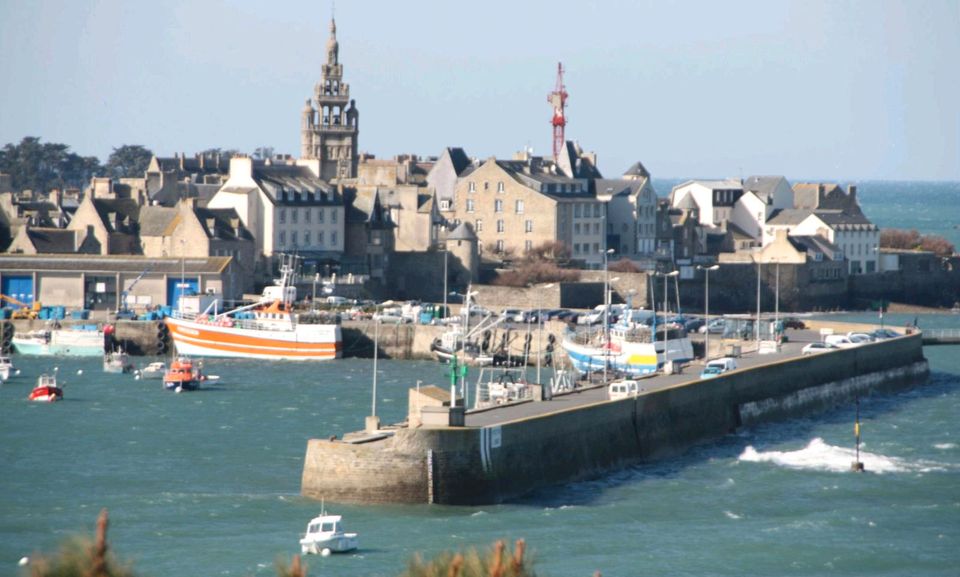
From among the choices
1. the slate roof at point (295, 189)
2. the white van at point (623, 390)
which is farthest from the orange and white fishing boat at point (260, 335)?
the white van at point (623, 390)

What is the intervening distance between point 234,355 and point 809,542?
4152cm

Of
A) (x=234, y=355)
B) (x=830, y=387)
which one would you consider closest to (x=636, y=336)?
(x=830, y=387)

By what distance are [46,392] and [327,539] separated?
26.8 metres

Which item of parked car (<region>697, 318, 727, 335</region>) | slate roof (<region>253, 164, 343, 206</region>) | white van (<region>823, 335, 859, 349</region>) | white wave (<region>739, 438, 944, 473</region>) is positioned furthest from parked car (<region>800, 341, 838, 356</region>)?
slate roof (<region>253, 164, 343, 206</region>)

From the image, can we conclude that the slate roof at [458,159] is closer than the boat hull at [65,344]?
No

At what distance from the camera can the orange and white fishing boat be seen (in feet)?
252

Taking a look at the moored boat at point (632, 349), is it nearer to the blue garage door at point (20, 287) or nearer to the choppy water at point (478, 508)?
the choppy water at point (478, 508)

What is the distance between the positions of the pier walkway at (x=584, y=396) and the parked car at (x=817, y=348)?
0.31 m

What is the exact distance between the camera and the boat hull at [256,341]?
76812 mm

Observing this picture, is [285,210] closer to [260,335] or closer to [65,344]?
[260,335]

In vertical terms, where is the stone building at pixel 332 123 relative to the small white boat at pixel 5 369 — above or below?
above

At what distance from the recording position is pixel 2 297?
277 ft

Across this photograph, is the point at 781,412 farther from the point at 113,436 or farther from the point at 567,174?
the point at 567,174

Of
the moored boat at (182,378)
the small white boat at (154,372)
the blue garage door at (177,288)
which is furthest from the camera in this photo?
the blue garage door at (177,288)
